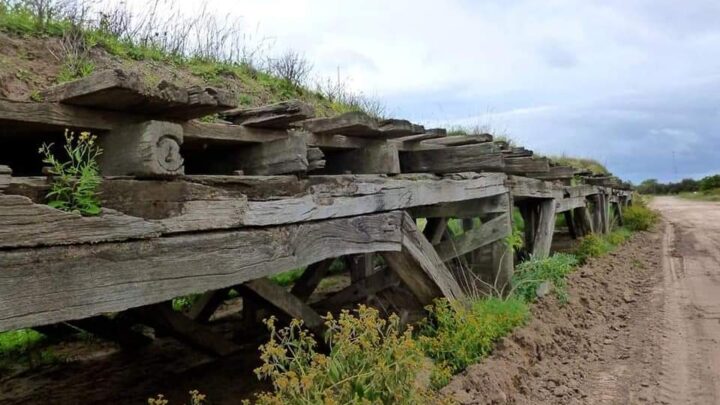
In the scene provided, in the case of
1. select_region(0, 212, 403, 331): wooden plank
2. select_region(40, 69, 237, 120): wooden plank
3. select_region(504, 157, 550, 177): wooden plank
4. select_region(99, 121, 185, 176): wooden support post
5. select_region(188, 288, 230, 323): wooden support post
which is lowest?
select_region(188, 288, 230, 323): wooden support post

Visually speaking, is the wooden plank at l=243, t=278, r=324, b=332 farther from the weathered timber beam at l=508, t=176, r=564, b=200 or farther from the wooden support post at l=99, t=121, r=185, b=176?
the weathered timber beam at l=508, t=176, r=564, b=200

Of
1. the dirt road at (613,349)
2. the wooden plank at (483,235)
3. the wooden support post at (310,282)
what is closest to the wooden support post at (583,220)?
the dirt road at (613,349)

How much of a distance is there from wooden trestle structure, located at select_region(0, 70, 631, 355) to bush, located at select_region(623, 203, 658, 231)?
15520 mm

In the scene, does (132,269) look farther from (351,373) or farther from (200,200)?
(351,373)

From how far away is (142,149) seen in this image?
276 centimetres

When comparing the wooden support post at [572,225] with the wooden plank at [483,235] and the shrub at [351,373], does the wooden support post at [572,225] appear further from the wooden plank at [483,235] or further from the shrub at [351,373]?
the shrub at [351,373]

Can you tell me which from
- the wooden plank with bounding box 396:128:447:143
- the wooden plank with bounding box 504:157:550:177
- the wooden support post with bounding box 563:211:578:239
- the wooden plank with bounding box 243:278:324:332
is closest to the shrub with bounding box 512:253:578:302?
the wooden plank with bounding box 504:157:550:177

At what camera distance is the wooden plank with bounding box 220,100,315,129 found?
11.0 ft

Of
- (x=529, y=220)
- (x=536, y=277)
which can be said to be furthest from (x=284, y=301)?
(x=529, y=220)

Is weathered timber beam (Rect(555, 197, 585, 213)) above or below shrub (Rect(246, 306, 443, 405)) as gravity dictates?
above

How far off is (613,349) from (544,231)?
3.26m

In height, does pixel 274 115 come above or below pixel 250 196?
above

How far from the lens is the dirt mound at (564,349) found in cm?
483

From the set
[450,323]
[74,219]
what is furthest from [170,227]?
[450,323]
